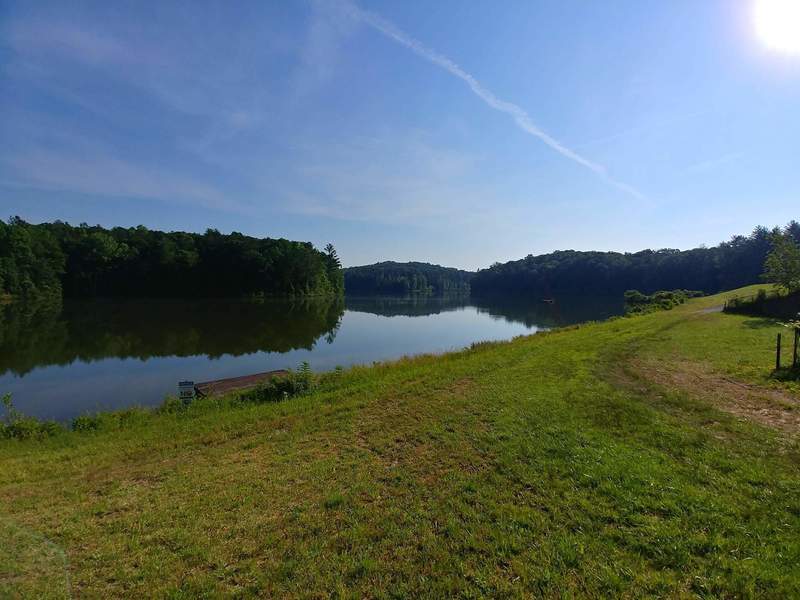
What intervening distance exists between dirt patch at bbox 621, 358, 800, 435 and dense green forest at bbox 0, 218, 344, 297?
85.8 meters

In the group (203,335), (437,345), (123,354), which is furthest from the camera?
(203,335)

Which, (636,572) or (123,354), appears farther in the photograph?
(123,354)

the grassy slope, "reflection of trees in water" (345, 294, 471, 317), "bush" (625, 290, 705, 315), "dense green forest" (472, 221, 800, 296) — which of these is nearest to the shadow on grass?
the grassy slope

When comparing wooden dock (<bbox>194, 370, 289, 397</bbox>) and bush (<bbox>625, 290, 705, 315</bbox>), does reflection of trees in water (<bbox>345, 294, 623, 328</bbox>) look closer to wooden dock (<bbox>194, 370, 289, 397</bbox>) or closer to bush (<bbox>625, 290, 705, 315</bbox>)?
bush (<bbox>625, 290, 705, 315</bbox>)

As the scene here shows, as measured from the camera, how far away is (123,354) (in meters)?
24.4

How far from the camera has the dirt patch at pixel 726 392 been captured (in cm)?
770

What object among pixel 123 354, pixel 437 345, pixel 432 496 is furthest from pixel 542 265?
pixel 432 496

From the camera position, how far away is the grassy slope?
149 inches

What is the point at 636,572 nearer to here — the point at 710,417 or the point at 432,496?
the point at 432,496

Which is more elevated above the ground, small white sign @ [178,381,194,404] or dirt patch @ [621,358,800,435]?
dirt patch @ [621,358,800,435]

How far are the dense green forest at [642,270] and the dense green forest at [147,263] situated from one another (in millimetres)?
83196

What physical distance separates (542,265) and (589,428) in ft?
506

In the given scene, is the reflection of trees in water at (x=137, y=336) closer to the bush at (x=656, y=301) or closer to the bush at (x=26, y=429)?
the bush at (x=26, y=429)

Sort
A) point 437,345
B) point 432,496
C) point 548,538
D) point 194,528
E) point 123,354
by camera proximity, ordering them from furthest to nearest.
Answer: point 437,345, point 123,354, point 432,496, point 194,528, point 548,538
